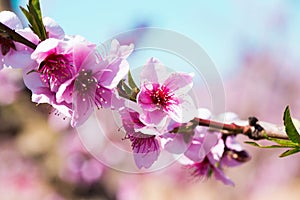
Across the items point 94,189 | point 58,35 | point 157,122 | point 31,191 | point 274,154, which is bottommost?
point 274,154

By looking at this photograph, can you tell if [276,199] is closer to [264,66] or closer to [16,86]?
[264,66]

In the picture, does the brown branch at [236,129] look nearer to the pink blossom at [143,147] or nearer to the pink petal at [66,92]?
the pink blossom at [143,147]

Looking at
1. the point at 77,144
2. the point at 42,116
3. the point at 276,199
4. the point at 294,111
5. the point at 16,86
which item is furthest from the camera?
the point at 294,111

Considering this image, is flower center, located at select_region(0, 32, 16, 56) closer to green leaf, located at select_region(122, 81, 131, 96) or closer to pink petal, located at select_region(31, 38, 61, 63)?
pink petal, located at select_region(31, 38, 61, 63)

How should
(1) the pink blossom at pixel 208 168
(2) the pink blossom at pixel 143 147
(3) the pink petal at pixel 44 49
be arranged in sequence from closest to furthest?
(3) the pink petal at pixel 44 49 → (2) the pink blossom at pixel 143 147 → (1) the pink blossom at pixel 208 168

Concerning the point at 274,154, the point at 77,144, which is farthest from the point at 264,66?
the point at 77,144

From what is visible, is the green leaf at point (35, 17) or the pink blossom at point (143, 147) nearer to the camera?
the green leaf at point (35, 17)

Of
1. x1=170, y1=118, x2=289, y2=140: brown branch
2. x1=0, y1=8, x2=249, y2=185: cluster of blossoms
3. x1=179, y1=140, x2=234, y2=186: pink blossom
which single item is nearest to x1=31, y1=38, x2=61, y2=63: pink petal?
x1=0, y1=8, x2=249, y2=185: cluster of blossoms

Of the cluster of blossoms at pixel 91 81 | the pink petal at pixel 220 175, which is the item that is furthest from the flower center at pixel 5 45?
the pink petal at pixel 220 175

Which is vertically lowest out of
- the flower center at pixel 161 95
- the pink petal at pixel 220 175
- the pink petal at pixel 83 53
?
the pink petal at pixel 220 175
